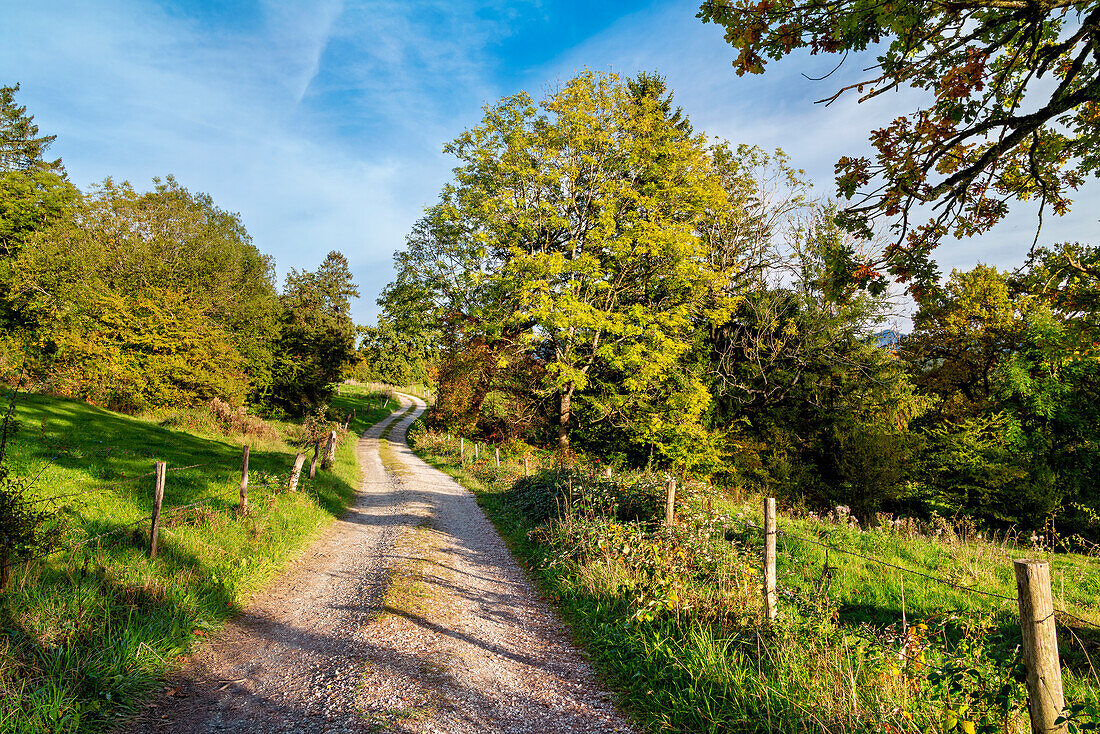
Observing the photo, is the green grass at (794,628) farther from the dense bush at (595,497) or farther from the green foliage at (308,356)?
the green foliage at (308,356)

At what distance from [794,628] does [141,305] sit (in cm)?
2828

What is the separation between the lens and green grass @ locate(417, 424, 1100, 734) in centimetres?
355

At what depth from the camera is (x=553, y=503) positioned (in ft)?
36.9

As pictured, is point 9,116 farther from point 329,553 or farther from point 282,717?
point 282,717

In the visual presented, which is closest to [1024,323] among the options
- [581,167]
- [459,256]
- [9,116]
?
[581,167]

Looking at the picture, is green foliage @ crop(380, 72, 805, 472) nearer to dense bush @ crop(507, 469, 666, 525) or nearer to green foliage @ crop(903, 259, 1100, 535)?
dense bush @ crop(507, 469, 666, 525)

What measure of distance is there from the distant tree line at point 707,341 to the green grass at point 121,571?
9.61 metres

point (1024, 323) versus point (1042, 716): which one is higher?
point (1024, 323)

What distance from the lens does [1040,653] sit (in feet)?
8.74

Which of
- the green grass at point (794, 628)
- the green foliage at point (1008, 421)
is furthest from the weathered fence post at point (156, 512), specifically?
the green foliage at point (1008, 421)

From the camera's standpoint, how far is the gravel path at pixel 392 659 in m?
4.21

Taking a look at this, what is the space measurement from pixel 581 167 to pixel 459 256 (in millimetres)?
6441

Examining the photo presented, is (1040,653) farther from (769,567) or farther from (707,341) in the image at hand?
(707,341)

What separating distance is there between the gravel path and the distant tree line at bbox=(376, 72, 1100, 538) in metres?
10.3
